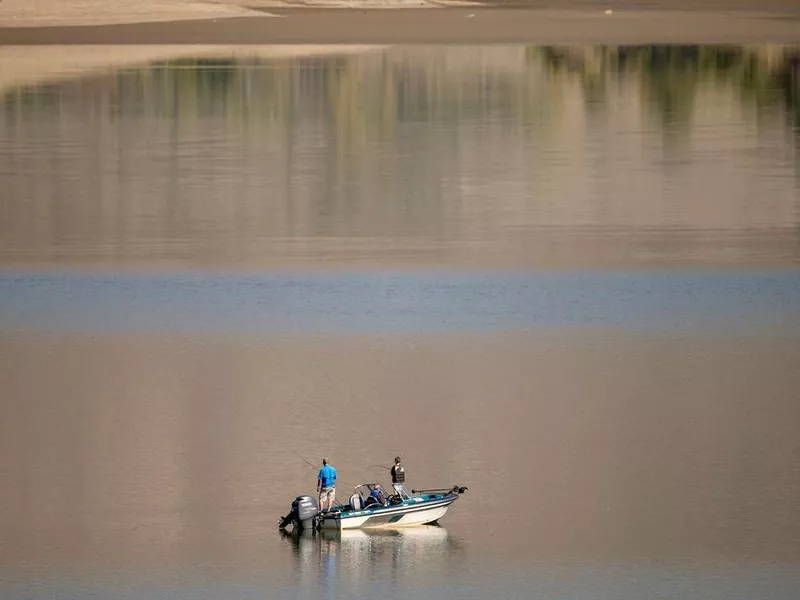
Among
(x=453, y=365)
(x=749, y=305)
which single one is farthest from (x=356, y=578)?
(x=749, y=305)

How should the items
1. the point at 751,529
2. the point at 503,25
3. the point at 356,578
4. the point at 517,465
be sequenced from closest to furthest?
the point at 356,578
the point at 751,529
the point at 517,465
the point at 503,25

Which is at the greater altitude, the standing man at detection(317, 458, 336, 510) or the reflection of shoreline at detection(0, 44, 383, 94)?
the reflection of shoreline at detection(0, 44, 383, 94)

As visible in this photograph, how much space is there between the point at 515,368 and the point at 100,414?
377 inches

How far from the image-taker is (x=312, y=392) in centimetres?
3903

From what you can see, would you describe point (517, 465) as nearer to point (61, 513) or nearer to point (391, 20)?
point (61, 513)

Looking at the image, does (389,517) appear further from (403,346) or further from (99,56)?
(99,56)

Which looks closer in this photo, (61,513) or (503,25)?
(61,513)

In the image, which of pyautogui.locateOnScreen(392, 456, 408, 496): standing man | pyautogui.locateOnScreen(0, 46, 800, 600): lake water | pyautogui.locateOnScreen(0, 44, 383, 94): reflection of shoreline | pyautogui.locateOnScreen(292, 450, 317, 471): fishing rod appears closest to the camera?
pyautogui.locateOnScreen(0, 46, 800, 600): lake water

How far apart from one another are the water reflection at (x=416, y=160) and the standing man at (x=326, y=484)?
23674 millimetres

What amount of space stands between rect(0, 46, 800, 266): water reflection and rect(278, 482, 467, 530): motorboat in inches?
928

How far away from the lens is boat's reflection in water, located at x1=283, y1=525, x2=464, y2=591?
92.0 feet

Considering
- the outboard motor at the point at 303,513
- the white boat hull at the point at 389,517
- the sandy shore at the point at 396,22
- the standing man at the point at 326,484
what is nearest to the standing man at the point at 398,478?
the white boat hull at the point at 389,517

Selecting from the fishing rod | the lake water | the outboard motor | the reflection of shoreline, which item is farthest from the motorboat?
the reflection of shoreline

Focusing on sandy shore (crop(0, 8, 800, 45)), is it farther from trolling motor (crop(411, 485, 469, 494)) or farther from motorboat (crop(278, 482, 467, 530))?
motorboat (crop(278, 482, 467, 530))
